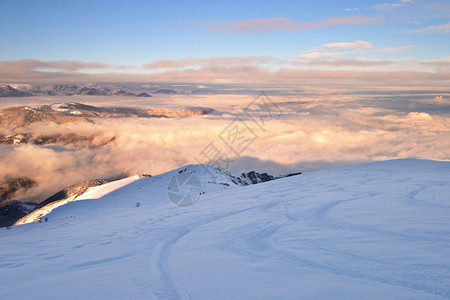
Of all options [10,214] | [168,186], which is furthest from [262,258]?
[10,214]

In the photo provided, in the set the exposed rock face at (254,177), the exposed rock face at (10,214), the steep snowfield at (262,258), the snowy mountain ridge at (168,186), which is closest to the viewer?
the steep snowfield at (262,258)

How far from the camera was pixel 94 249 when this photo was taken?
6594mm

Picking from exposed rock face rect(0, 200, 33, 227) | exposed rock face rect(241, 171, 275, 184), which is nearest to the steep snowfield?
exposed rock face rect(241, 171, 275, 184)

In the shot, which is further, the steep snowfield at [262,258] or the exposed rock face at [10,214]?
the exposed rock face at [10,214]

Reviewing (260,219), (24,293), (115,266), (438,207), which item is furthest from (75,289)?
(438,207)

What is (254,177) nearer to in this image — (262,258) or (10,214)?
(262,258)

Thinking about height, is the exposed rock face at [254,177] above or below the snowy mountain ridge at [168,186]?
below

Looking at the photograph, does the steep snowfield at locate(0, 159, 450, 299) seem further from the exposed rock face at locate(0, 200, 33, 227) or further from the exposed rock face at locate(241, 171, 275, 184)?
the exposed rock face at locate(0, 200, 33, 227)

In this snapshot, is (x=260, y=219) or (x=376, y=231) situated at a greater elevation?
(x=376, y=231)

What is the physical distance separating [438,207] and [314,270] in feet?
19.6

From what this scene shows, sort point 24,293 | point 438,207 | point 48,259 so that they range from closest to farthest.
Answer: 1. point 24,293
2. point 48,259
3. point 438,207

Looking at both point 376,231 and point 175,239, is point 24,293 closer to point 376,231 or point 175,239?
point 175,239

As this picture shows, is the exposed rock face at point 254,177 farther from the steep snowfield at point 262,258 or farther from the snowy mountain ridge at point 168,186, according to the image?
the steep snowfield at point 262,258

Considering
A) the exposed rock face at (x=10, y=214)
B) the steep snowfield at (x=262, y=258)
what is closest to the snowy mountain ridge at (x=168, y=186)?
the steep snowfield at (x=262, y=258)
